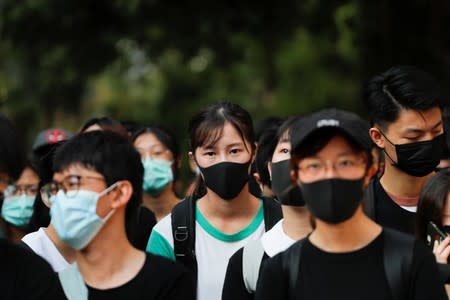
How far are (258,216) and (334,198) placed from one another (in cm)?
169

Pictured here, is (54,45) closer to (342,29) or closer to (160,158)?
(342,29)

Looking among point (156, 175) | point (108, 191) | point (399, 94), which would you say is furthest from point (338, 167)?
point (156, 175)

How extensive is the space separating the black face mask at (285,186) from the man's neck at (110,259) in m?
0.86

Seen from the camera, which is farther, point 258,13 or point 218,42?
point 218,42

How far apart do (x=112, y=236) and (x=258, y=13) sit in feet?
30.4

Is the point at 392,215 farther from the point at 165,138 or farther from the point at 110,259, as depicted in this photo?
the point at 165,138

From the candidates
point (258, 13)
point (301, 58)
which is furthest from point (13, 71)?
point (258, 13)

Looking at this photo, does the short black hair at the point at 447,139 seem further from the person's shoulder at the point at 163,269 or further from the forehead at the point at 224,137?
the person's shoulder at the point at 163,269

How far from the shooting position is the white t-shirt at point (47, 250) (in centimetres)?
496

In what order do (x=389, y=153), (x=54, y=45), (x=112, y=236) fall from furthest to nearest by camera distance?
(x=54, y=45) → (x=389, y=153) → (x=112, y=236)

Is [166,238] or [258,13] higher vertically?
[258,13]

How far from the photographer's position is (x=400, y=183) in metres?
5.73

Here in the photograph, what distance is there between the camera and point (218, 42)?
46.7 feet

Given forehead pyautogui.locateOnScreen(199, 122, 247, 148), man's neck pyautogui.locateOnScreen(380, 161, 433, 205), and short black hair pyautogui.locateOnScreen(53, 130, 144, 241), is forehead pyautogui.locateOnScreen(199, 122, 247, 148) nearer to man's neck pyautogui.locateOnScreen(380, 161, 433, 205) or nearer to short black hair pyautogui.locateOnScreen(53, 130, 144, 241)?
man's neck pyautogui.locateOnScreen(380, 161, 433, 205)
